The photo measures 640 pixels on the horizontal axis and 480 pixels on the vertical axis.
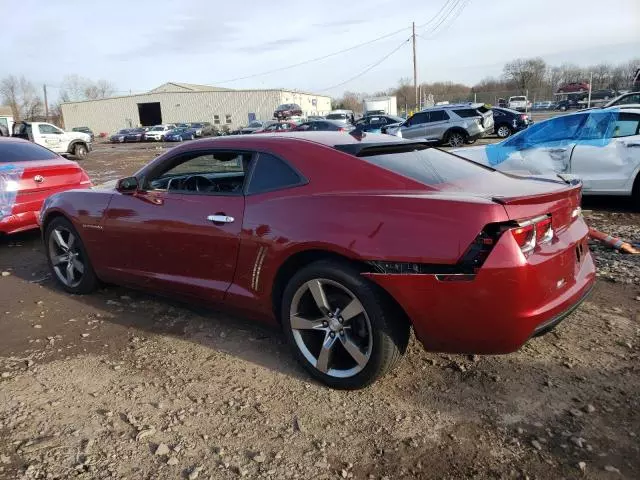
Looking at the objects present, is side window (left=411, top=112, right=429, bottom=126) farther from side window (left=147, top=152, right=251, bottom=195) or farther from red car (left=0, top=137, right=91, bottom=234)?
side window (left=147, top=152, right=251, bottom=195)

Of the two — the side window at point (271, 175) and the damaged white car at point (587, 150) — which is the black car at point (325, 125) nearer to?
the damaged white car at point (587, 150)

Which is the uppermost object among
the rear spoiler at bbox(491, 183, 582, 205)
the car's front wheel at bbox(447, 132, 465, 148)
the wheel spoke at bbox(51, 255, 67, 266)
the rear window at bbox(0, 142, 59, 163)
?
the rear window at bbox(0, 142, 59, 163)

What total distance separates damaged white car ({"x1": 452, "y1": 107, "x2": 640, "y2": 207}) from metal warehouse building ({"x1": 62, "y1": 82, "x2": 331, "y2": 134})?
53.8 m

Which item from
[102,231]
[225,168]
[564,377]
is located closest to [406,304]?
[564,377]

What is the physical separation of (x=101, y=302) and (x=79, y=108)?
242 feet

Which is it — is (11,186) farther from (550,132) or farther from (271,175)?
(550,132)

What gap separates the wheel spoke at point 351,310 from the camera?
285 centimetres

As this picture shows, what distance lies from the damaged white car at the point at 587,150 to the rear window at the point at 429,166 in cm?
337

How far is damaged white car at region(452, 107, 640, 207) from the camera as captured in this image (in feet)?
22.7

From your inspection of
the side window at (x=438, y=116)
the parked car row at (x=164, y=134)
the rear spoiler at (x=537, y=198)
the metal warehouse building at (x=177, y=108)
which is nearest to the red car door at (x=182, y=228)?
the rear spoiler at (x=537, y=198)

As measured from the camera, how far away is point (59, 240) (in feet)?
16.0

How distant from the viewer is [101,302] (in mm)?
4613

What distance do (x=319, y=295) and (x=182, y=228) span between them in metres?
1.23

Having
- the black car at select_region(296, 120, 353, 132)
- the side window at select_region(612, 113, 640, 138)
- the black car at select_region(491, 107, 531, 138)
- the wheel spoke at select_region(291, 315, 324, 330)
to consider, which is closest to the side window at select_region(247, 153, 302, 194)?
the wheel spoke at select_region(291, 315, 324, 330)
